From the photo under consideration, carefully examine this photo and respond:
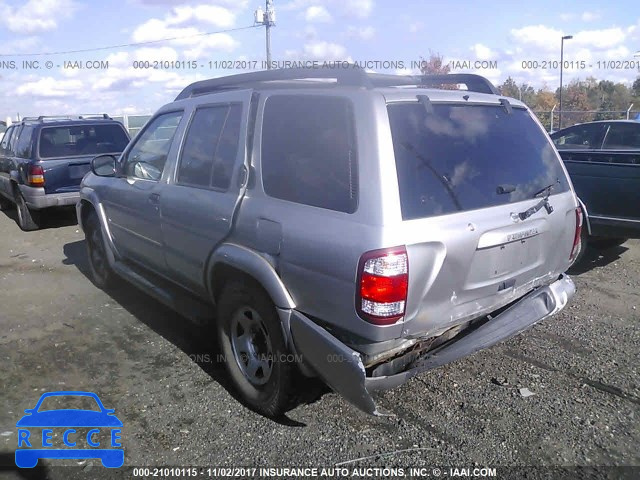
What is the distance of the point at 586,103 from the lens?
36.0 metres

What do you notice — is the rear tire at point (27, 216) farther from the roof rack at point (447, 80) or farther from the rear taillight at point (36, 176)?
the roof rack at point (447, 80)

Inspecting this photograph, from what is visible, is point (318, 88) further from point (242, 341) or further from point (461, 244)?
point (242, 341)

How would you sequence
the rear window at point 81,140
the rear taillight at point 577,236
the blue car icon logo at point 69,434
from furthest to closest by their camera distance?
1. the rear window at point 81,140
2. the rear taillight at point 577,236
3. the blue car icon logo at point 69,434

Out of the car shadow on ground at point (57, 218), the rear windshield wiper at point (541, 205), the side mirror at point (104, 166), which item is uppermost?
the side mirror at point (104, 166)

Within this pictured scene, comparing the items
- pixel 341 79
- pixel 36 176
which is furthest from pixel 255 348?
pixel 36 176

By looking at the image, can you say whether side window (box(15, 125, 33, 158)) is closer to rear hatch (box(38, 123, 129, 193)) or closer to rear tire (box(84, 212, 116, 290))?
rear hatch (box(38, 123, 129, 193))

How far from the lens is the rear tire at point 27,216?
30.0 feet

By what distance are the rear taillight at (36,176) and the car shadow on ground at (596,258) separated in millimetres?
7496

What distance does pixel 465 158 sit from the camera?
304 cm

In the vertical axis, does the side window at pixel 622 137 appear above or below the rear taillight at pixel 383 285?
above

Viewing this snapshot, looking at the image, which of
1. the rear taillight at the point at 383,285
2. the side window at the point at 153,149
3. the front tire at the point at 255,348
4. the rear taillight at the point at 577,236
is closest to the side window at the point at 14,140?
the side window at the point at 153,149

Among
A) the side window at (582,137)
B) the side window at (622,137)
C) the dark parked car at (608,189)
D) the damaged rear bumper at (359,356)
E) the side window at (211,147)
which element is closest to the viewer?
the damaged rear bumper at (359,356)

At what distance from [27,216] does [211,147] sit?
6710 mm

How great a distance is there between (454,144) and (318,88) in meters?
0.81
